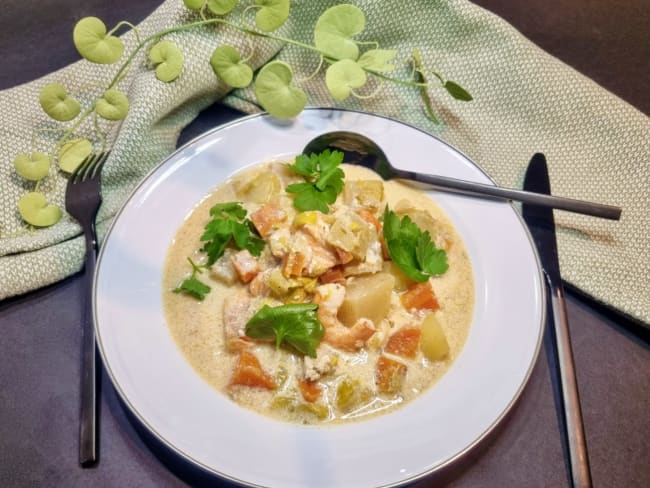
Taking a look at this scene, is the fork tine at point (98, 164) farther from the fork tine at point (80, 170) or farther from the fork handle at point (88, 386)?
the fork handle at point (88, 386)

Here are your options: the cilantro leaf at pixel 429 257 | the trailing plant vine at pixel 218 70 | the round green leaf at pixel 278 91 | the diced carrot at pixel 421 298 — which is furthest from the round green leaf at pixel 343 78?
the diced carrot at pixel 421 298

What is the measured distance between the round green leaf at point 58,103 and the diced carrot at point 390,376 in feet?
3.99

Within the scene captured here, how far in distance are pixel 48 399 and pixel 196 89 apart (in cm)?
101

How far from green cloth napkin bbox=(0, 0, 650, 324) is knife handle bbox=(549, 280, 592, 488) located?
0.41 ft

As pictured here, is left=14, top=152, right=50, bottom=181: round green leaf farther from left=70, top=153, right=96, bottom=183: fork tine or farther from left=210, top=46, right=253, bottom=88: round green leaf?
left=210, top=46, right=253, bottom=88: round green leaf

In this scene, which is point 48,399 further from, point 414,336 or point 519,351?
point 519,351

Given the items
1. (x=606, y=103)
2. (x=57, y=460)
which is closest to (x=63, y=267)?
(x=57, y=460)

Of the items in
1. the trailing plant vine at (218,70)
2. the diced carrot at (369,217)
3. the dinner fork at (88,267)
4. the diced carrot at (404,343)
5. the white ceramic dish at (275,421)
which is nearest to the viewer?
the white ceramic dish at (275,421)

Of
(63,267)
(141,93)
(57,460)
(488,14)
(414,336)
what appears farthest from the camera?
(488,14)

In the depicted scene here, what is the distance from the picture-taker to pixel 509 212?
5.55 ft

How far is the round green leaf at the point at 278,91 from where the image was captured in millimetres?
1809

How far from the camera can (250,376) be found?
4.60ft

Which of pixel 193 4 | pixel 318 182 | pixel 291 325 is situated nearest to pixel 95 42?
pixel 193 4

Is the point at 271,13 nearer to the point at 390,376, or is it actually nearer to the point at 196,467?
the point at 390,376
